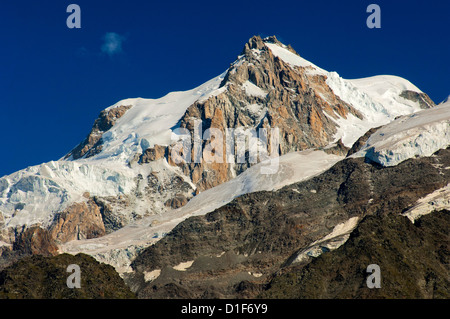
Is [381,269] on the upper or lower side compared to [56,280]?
upper

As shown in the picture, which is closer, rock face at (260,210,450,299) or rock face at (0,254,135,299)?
rock face at (0,254,135,299)

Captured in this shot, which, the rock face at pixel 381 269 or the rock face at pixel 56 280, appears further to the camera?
the rock face at pixel 381 269
